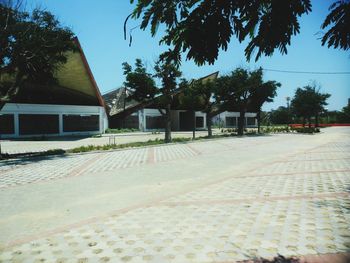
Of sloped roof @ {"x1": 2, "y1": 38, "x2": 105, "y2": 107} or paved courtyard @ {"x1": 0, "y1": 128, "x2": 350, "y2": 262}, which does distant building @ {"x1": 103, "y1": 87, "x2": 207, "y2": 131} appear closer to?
sloped roof @ {"x1": 2, "y1": 38, "x2": 105, "y2": 107}

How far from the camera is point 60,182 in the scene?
935 centimetres

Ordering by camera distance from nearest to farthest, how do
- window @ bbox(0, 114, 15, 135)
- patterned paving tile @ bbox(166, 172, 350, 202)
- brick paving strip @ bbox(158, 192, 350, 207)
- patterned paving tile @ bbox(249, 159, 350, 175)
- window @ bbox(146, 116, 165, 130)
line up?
brick paving strip @ bbox(158, 192, 350, 207), patterned paving tile @ bbox(166, 172, 350, 202), patterned paving tile @ bbox(249, 159, 350, 175), window @ bbox(0, 114, 15, 135), window @ bbox(146, 116, 165, 130)

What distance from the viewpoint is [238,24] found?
2535 mm

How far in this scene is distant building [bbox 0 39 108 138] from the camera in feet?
102

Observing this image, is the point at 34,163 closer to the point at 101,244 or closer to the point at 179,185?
the point at 179,185

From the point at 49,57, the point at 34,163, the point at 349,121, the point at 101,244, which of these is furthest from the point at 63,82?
the point at 349,121

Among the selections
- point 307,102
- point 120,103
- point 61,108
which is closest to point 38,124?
point 61,108

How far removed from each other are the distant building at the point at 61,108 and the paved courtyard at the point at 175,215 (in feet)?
76.0

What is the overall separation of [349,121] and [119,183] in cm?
7735

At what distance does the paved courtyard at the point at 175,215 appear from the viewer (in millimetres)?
4238

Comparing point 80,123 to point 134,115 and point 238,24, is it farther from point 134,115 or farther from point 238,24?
point 238,24

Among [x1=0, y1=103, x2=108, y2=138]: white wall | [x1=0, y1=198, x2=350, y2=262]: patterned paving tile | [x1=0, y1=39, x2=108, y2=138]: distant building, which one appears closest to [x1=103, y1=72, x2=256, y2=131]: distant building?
[x1=0, y1=103, x2=108, y2=138]: white wall

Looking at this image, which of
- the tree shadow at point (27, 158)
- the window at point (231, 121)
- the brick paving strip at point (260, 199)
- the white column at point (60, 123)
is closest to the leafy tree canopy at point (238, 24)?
the brick paving strip at point (260, 199)

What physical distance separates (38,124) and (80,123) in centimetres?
533
